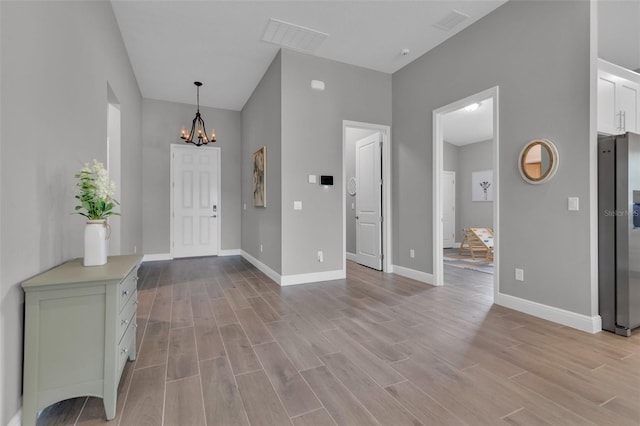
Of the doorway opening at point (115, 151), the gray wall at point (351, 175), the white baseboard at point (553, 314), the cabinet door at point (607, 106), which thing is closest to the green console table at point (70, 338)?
the doorway opening at point (115, 151)

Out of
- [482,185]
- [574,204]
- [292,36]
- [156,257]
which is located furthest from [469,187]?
[156,257]

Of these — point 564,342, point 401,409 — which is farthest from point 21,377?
point 564,342

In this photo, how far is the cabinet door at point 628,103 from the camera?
2.96 metres

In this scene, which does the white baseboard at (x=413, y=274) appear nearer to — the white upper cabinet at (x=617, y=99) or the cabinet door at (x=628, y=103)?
the white upper cabinet at (x=617, y=99)

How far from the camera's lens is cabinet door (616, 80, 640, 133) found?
296cm

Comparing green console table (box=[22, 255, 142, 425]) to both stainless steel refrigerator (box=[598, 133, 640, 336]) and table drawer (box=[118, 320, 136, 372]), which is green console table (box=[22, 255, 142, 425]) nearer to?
table drawer (box=[118, 320, 136, 372])

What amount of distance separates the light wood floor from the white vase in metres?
0.77

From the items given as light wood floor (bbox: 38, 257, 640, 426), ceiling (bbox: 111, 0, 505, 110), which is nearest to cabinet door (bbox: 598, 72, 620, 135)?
ceiling (bbox: 111, 0, 505, 110)

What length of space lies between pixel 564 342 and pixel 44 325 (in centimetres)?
340

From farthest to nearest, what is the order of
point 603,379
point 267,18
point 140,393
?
point 267,18, point 603,379, point 140,393

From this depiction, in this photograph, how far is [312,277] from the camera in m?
4.28

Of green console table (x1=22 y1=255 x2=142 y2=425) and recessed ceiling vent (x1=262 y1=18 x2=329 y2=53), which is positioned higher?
recessed ceiling vent (x1=262 y1=18 x2=329 y2=53)

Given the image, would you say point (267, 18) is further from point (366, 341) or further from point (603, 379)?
point (603, 379)

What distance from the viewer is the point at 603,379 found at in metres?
1.84
